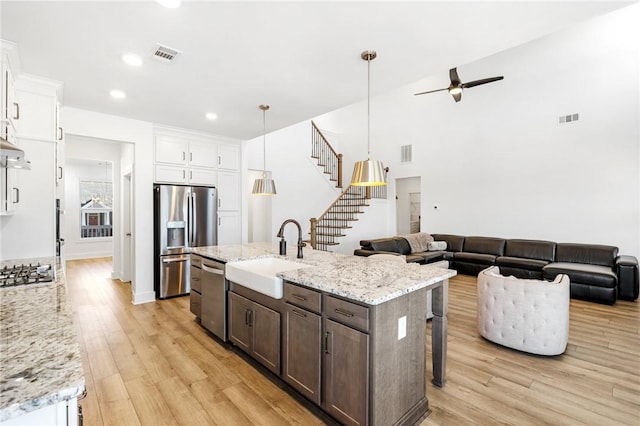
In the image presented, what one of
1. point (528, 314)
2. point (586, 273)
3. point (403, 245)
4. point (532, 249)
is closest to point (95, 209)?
point (403, 245)

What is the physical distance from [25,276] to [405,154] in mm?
8347

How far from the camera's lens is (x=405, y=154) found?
28.8 ft

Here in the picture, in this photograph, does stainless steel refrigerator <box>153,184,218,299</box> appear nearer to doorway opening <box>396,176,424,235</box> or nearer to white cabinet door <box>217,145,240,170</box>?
white cabinet door <box>217,145,240,170</box>

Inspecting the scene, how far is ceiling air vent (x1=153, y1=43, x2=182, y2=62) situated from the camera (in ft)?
8.32

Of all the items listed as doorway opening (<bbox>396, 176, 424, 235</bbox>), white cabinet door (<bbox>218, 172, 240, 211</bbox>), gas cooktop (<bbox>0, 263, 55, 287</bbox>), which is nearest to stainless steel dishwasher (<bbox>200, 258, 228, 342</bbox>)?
gas cooktop (<bbox>0, 263, 55, 287</bbox>)

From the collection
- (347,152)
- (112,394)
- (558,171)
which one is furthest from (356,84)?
(347,152)

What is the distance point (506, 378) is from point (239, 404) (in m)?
2.12

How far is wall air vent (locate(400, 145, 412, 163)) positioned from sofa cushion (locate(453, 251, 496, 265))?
→ 10.6 ft

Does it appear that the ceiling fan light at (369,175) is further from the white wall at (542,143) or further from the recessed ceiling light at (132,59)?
the white wall at (542,143)

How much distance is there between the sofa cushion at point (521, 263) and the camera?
543cm

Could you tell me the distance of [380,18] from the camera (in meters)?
2.12

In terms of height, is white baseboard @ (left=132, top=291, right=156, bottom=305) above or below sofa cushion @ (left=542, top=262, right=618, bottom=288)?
below

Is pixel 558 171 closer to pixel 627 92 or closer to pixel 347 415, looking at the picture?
A: pixel 627 92

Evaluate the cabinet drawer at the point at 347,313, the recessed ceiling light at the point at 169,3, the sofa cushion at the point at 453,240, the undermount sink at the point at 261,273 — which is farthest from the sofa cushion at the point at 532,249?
the recessed ceiling light at the point at 169,3
